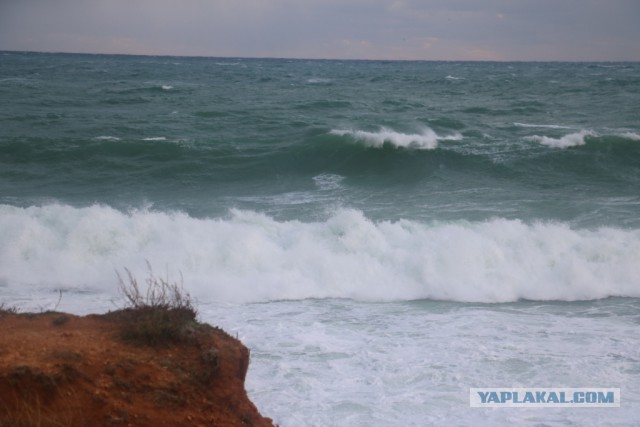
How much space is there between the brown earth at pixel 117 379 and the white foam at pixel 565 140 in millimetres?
21064

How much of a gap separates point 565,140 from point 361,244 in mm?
14405

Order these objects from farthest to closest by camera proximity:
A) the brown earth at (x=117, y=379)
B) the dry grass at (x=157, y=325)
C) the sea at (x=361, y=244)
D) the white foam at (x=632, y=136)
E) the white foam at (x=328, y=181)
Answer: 1. the white foam at (x=632, y=136)
2. the white foam at (x=328, y=181)
3. the sea at (x=361, y=244)
4. the dry grass at (x=157, y=325)
5. the brown earth at (x=117, y=379)

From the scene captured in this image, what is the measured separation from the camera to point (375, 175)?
71.8ft

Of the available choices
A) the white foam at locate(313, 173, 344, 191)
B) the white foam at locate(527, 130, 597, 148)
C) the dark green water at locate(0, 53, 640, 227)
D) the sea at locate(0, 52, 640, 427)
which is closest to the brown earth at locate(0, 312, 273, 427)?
the sea at locate(0, 52, 640, 427)

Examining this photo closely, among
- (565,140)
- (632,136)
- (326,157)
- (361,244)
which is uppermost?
(632,136)

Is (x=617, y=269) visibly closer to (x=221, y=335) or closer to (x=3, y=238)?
(x=221, y=335)

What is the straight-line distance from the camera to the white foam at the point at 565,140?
24.6 m

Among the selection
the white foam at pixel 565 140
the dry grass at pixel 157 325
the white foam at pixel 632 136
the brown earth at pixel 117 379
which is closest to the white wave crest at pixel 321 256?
the dry grass at pixel 157 325

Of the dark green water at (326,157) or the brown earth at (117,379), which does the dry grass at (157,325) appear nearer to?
the brown earth at (117,379)

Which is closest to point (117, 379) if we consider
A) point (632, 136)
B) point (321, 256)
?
point (321, 256)

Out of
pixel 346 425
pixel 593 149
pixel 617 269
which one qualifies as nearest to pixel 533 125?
pixel 593 149

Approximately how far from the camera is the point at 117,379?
5.74m

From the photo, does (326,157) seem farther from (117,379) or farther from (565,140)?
(117,379)

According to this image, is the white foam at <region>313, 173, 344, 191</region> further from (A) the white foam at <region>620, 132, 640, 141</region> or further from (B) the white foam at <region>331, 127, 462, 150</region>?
(A) the white foam at <region>620, 132, 640, 141</region>
